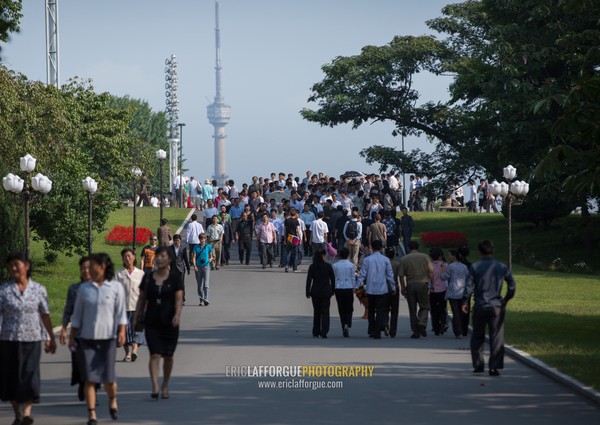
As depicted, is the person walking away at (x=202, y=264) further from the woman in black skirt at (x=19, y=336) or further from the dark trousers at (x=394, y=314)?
the woman in black skirt at (x=19, y=336)

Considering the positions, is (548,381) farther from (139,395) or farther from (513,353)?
(139,395)

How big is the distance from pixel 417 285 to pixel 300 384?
6721 mm

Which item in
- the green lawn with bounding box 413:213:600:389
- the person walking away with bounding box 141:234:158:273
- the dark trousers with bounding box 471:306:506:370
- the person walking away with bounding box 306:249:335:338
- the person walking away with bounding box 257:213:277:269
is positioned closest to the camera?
the dark trousers with bounding box 471:306:506:370

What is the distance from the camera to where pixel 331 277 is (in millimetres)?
21703

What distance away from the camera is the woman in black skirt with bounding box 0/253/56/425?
12.4 m

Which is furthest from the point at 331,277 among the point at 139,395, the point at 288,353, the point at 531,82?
the point at 531,82

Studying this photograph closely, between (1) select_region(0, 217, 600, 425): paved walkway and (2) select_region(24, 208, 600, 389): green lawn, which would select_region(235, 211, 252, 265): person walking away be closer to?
(2) select_region(24, 208, 600, 389): green lawn

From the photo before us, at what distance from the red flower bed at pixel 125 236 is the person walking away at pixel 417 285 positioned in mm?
23674

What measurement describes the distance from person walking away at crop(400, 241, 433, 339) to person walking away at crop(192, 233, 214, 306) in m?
6.78

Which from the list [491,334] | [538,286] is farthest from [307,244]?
[491,334]

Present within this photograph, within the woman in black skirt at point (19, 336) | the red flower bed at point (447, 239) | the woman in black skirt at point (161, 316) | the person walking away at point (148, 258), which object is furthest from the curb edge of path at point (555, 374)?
the red flower bed at point (447, 239)

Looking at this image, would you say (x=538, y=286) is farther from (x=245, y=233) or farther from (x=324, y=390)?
(x=324, y=390)

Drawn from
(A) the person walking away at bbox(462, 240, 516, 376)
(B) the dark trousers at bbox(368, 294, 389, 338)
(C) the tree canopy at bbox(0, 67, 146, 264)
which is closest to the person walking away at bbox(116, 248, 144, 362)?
(A) the person walking away at bbox(462, 240, 516, 376)

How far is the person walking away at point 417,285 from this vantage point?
2170 centimetres
